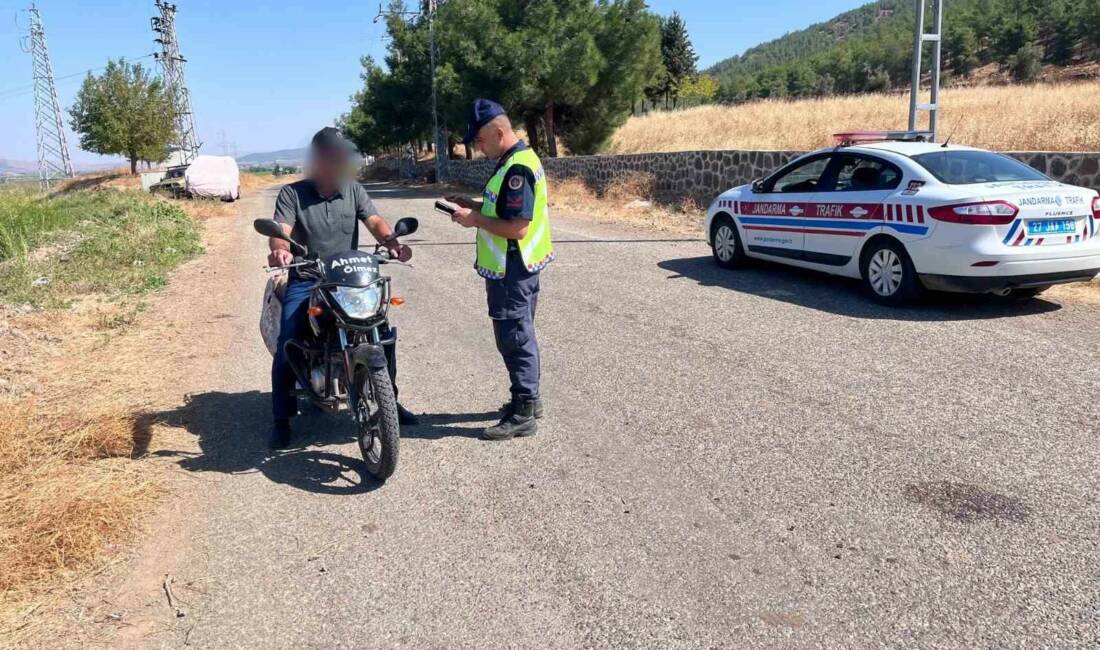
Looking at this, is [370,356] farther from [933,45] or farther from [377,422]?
[933,45]

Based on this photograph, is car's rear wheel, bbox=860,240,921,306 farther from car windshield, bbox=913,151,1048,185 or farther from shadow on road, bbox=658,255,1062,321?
car windshield, bbox=913,151,1048,185

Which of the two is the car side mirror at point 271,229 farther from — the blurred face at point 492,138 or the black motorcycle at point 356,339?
the blurred face at point 492,138

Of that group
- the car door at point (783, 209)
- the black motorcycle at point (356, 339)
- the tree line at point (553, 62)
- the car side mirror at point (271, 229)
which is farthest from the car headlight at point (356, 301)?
the tree line at point (553, 62)

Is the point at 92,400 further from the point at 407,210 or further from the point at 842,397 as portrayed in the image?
the point at 407,210

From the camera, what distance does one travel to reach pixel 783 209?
892 centimetres

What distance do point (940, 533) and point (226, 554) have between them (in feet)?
9.98

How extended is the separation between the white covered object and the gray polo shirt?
93.8 ft

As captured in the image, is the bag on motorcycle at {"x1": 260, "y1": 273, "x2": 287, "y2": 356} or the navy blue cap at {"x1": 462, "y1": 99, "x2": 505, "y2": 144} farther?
the bag on motorcycle at {"x1": 260, "y1": 273, "x2": 287, "y2": 356}

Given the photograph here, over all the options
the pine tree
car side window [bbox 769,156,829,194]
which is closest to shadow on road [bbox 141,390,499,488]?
car side window [bbox 769,156,829,194]

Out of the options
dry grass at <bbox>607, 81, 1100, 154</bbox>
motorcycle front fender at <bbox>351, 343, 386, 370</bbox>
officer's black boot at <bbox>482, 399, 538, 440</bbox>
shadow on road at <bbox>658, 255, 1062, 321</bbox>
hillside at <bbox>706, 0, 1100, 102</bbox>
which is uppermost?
hillside at <bbox>706, 0, 1100, 102</bbox>

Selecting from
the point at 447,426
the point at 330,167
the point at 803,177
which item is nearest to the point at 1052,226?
the point at 803,177

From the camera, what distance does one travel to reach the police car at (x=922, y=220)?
22.2 ft

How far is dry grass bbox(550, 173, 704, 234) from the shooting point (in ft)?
51.3

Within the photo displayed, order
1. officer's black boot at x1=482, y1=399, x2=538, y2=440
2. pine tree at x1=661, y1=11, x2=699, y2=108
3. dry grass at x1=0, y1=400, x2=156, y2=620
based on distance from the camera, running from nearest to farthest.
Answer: dry grass at x1=0, y1=400, x2=156, y2=620
officer's black boot at x1=482, y1=399, x2=538, y2=440
pine tree at x1=661, y1=11, x2=699, y2=108
